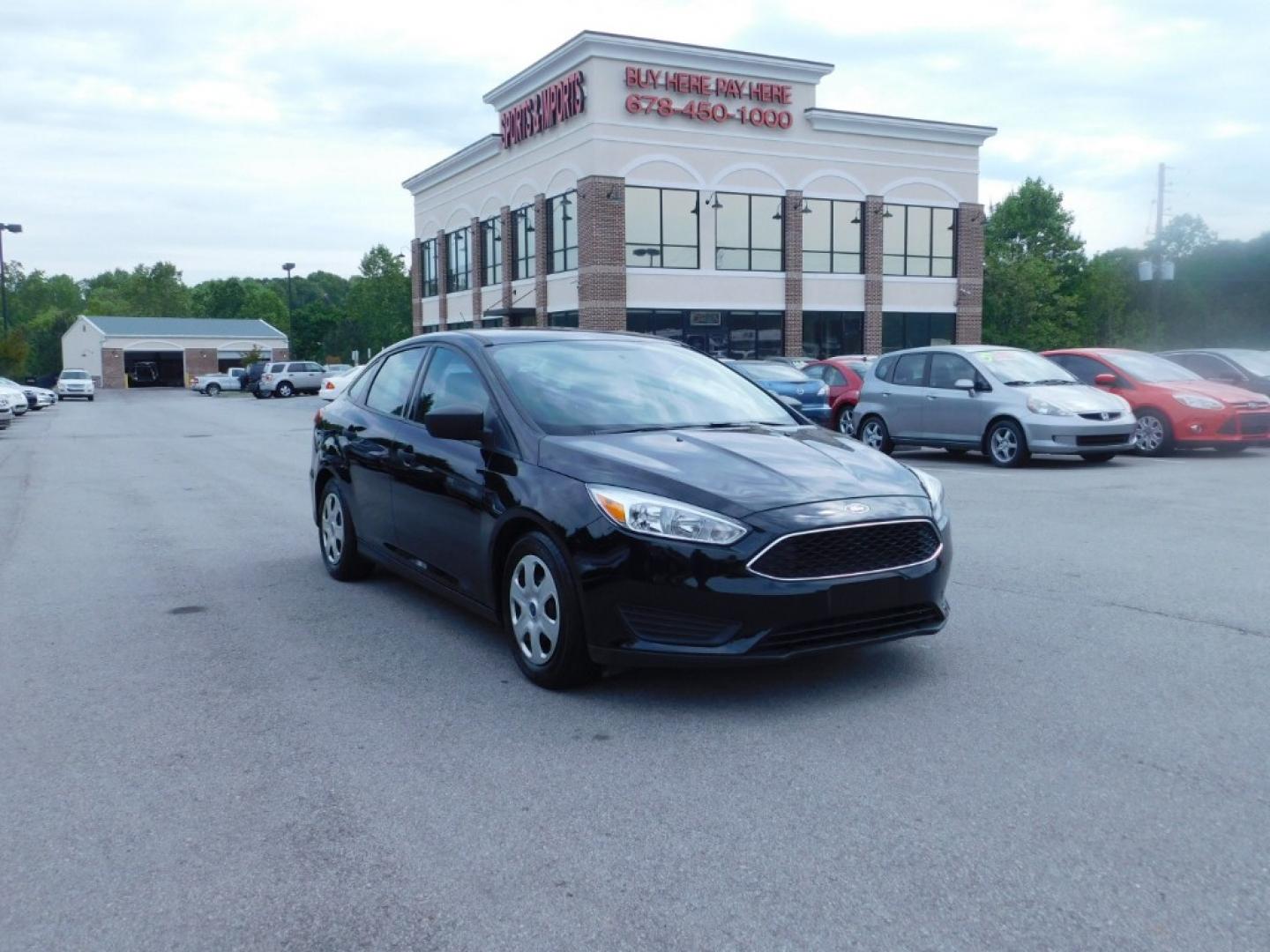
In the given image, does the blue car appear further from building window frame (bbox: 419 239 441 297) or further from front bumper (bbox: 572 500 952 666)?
building window frame (bbox: 419 239 441 297)

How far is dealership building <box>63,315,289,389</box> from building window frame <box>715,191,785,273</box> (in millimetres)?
63481

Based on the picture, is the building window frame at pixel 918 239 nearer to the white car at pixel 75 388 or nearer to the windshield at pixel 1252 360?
the windshield at pixel 1252 360

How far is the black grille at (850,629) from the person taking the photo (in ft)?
15.4

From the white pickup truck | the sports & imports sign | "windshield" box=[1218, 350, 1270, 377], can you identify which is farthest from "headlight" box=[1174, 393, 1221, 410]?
the white pickup truck

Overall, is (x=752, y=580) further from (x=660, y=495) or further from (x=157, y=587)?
(x=157, y=587)

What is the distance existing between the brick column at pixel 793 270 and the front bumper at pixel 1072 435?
25.0 m

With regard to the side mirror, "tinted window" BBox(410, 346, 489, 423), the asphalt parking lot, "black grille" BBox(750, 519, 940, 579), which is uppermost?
"tinted window" BBox(410, 346, 489, 423)

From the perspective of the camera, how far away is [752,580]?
4.62m

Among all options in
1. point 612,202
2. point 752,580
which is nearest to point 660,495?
point 752,580

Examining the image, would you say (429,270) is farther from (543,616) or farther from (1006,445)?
(543,616)

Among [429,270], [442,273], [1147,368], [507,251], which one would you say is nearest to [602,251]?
[507,251]

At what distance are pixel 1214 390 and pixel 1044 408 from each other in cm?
331

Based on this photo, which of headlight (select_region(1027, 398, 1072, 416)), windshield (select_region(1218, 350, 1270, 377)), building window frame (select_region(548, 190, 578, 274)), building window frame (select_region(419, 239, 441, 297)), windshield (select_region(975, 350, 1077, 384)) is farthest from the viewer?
building window frame (select_region(419, 239, 441, 297))

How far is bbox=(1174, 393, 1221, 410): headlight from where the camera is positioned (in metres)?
15.5
